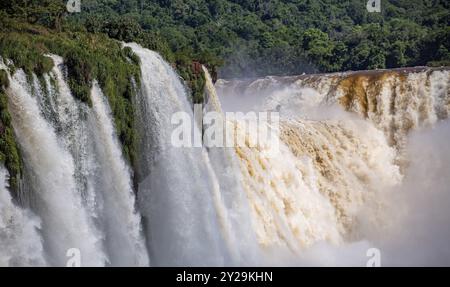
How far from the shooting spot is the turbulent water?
15.4 m

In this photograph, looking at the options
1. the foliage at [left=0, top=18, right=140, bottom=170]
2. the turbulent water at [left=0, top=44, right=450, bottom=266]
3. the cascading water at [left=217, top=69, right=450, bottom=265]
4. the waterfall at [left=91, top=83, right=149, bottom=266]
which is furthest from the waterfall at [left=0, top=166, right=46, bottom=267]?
the cascading water at [left=217, top=69, right=450, bottom=265]

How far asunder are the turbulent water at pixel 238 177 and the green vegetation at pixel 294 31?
1929 cm

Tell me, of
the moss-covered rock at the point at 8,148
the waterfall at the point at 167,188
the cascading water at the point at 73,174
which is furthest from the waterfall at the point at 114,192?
the moss-covered rock at the point at 8,148

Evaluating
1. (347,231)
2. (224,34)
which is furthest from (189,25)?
(347,231)

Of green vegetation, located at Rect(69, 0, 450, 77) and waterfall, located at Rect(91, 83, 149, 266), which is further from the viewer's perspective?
green vegetation, located at Rect(69, 0, 450, 77)

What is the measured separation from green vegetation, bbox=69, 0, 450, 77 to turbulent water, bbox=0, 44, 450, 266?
19.3m

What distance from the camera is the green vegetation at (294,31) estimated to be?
61.4 meters

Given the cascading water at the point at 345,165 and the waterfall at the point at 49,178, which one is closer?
the waterfall at the point at 49,178

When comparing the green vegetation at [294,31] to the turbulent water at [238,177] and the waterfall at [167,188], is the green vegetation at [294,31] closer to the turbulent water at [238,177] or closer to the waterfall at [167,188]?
the turbulent water at [238,177]

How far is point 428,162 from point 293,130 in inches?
221

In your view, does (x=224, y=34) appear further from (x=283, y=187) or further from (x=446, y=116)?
(x=283, y=187)

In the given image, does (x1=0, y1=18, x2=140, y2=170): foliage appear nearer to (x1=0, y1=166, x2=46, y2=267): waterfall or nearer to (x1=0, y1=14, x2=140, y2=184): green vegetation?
(x1=0, y1=14, x2=140, y2=184): green vegetation

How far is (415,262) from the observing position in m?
23.1

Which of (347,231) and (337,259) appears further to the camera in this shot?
(347,231)
